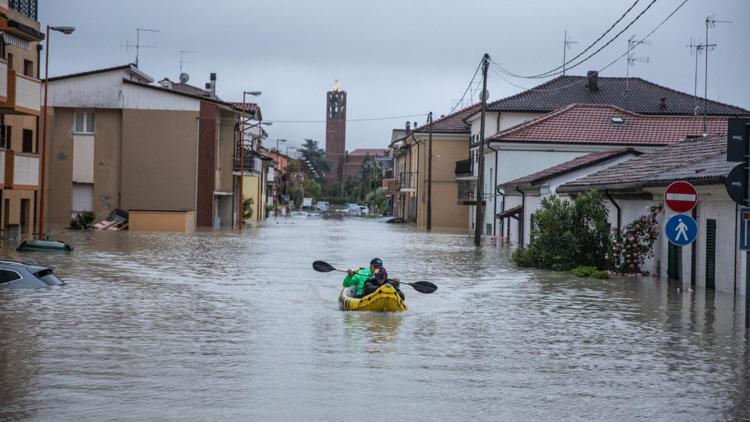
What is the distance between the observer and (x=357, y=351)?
46.9 ft

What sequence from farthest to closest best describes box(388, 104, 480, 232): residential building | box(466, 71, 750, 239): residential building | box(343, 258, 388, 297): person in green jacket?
box(388, 104, 480, 232): residential building → box(466, 71, 750, 239): residential building → box(343, 258, 388, 297): person in green jacket

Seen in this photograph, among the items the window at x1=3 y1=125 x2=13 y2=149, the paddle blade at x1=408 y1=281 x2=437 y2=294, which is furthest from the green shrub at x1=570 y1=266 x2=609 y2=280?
the window at x1=3 y1=125 x2=13 y2=149

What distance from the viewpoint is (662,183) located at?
2591 cm

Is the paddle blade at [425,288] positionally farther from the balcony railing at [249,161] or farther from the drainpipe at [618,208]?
the balcony railing at [249,161]

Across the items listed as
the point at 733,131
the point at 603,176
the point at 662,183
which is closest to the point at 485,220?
the point at 603,176

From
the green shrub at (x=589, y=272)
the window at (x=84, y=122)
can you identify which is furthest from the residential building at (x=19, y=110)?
the green shrub at (x=589, y=272)

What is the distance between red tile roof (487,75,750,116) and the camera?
A: 71312 millimetres

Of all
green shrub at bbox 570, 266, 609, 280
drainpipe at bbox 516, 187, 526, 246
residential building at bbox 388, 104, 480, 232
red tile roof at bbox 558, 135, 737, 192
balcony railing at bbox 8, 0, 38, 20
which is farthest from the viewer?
residential building at bbox 388, 104, 480, 232

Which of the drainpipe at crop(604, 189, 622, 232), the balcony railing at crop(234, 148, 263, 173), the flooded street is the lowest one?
the flooded street

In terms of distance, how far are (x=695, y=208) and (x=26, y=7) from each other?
27478 millimetres

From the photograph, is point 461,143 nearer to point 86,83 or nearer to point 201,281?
point 86,83

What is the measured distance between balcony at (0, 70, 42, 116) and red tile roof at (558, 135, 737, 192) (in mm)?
19806

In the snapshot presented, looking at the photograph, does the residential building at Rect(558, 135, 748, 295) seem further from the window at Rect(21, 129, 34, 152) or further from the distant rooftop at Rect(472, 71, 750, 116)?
the distant rooftop at Rect(472, 71, 750, 116)

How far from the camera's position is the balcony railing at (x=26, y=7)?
39.5 meters
